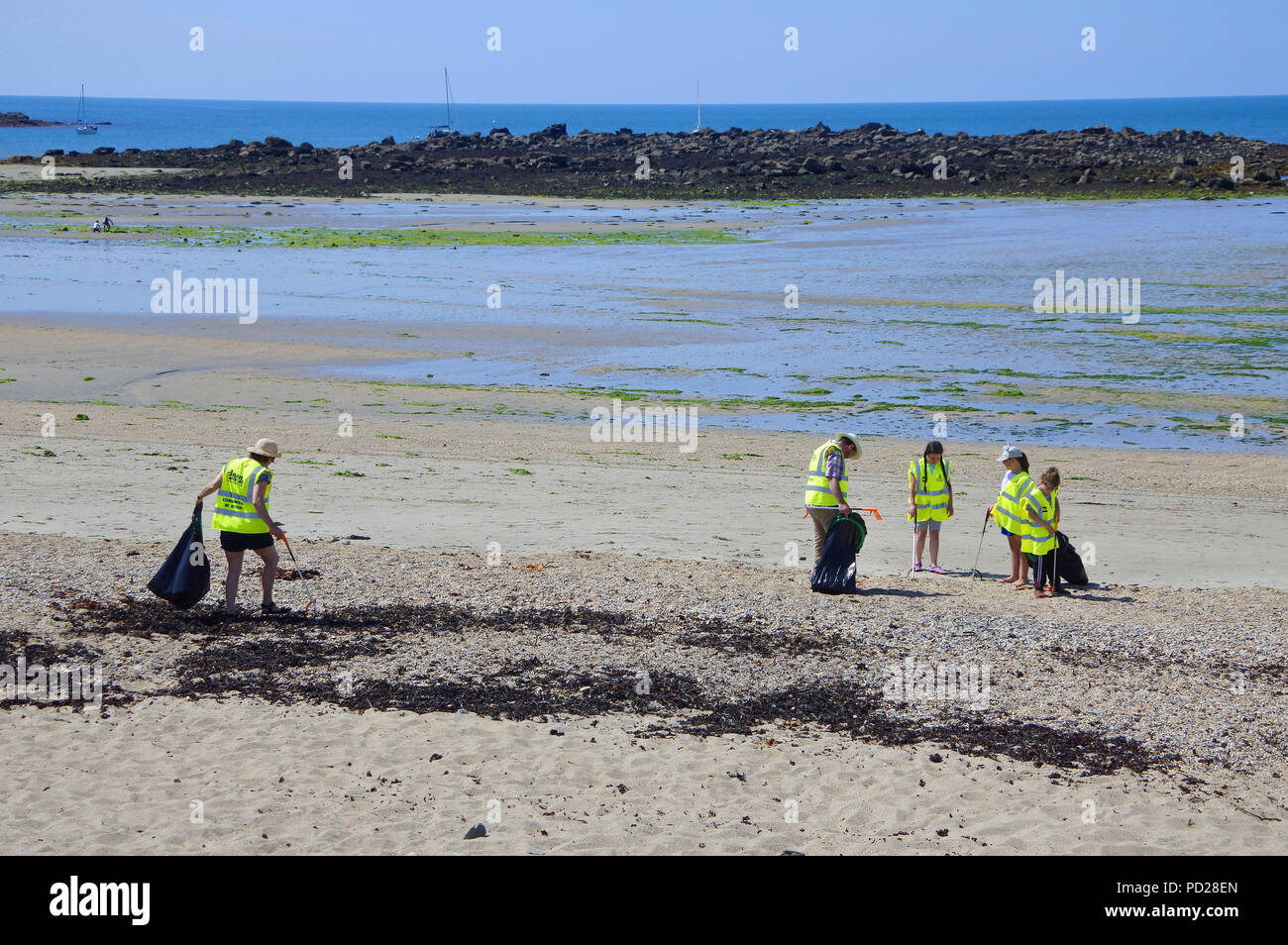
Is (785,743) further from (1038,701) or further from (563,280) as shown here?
(563,280)

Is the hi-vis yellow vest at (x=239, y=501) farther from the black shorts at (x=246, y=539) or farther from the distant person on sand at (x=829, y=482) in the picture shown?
the distant person on sand at (x=829, y=482)

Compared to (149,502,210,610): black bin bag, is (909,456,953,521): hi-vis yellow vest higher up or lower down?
higher up

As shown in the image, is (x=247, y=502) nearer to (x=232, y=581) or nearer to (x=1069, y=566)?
(x=232, y=581)

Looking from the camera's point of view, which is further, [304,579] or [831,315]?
[831,315]

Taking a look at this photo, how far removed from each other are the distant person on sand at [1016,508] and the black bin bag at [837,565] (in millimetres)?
1468

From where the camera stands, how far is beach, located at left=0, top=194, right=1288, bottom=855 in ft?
25.6

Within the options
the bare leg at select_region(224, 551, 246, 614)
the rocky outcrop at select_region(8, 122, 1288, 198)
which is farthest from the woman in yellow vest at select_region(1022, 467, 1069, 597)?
the rocky outcrop at select_region(8, 122, 1288, 198)

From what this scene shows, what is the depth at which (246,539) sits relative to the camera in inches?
422

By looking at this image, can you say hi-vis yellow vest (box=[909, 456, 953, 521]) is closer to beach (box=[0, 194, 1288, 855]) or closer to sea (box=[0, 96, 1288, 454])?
beach (box=[0, 194, 1288, 855])

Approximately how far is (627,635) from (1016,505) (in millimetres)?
4096

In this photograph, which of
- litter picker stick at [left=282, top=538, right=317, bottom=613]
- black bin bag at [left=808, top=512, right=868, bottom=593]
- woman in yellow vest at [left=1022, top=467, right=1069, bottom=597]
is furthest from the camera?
woman in yellow vest at [left=1022, top=467, right=1069, bottom=597]

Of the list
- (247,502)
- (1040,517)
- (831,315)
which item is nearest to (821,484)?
(1040,517)

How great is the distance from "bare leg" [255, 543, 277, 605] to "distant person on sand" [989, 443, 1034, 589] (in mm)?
6681

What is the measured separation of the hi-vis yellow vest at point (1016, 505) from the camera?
41.0ft
